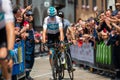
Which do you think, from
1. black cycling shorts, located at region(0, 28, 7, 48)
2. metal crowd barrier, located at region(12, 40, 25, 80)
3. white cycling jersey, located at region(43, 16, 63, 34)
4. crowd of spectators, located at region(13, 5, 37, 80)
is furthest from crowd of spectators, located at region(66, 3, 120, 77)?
black cycling shorts, located at region(0, 28, 7, 48)

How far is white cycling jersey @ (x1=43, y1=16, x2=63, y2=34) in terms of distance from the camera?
12.1 m

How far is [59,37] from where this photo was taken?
40.3 feet

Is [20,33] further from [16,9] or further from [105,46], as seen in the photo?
[105,46]

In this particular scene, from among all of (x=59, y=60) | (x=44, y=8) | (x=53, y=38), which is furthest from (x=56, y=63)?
(x=44, y=8)

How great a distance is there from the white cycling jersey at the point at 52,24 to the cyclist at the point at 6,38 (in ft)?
18.7

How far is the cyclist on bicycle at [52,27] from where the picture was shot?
39.5 ft

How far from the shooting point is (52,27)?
1219 centimetres

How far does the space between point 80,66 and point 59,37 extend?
18.4 feet

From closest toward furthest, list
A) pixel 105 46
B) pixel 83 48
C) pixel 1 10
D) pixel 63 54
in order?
pixel 1 10
pixel 63 54
pixel 105 46
pixel 83 48

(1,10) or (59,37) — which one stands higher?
(1,10)

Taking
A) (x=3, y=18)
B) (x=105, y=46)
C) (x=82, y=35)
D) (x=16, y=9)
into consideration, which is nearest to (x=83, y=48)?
(x=82, y=35)

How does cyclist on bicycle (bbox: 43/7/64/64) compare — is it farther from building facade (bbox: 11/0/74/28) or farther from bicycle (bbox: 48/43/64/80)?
building facade (bbox: 11/0/74/28)

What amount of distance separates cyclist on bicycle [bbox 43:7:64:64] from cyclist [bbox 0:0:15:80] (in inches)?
218

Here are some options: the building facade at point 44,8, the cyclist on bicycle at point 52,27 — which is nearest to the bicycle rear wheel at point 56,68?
the cyclist on bicycle at point 52,27
